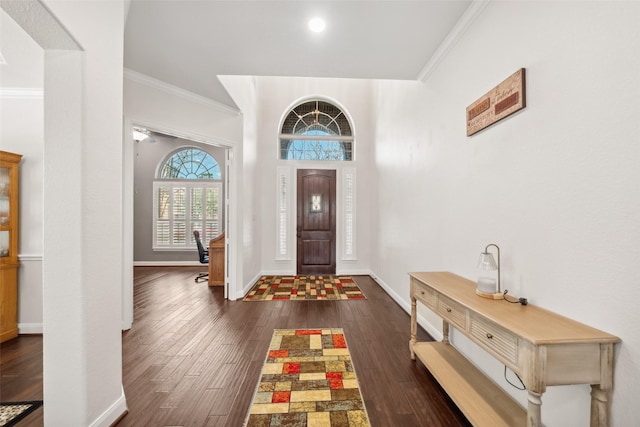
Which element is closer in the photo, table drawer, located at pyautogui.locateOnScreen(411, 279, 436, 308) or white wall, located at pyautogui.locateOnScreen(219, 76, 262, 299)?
table drawer, located at pyautogui.locateOnScreen(411, 279, 436, 308)

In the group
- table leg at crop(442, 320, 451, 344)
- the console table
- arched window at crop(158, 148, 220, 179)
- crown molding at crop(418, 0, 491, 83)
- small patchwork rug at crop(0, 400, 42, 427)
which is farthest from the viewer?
arched window at crop(158, 148, 220, 179)

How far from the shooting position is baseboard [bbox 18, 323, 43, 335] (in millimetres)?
2748

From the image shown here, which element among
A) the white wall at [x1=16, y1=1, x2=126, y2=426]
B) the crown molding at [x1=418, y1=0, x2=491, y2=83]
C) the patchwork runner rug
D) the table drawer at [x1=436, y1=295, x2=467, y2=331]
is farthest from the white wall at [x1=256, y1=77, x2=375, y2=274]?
the white wall at [x1=16, y1=1, x2=126, y2=426]

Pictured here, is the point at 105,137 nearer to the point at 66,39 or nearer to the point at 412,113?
the point at 66,39

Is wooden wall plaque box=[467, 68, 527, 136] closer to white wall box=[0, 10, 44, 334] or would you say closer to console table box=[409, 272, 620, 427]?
console table box=[409, 272, 620, 427]

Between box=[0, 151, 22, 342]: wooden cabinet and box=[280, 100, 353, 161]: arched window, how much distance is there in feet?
12.7

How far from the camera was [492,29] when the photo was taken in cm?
184

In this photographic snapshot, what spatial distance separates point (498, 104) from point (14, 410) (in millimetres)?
3805

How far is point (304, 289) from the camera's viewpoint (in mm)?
4520

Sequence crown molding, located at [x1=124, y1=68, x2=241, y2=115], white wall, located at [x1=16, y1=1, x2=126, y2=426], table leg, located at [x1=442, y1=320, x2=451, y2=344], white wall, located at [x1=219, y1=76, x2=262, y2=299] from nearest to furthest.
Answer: white wall, located at [x1=16, y1=1, x2=126, y2=426] → table leg, located at [x1=442, y1=320, x2=451, y2=344] → crown molding, located at [x1=124, y1=68, x2=241, y2=115] → white wall, located at [x1=219, y1=76, x2=262, y2=299]

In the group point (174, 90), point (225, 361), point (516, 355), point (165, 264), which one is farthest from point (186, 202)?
point (516, 355)

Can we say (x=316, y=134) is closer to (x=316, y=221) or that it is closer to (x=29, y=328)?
(x=316, y=221)

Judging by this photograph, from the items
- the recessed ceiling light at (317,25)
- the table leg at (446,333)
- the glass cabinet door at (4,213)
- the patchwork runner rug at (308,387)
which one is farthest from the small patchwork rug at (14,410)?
the recessed ceiling light at (317,25)

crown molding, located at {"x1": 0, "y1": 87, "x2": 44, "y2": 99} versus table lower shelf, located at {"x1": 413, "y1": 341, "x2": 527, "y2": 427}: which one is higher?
crown molding, located at {"x1": 0, "y1": 87, "x2": 44, "y2": 99}
